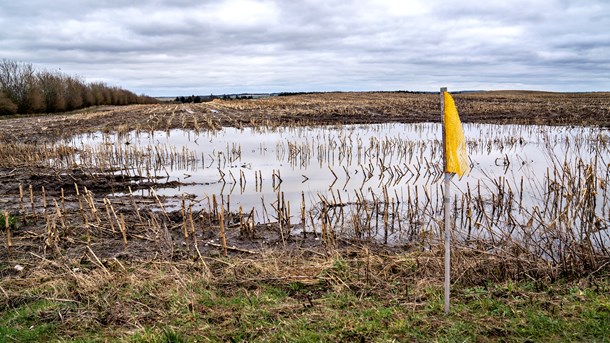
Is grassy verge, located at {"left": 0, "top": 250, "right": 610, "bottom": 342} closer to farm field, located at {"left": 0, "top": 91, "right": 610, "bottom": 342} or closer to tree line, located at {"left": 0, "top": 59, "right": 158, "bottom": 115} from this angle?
farm field, located at {"left": 0, "top": 91, "right": 610, "bottom": 342}

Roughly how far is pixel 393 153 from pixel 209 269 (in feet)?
47.9

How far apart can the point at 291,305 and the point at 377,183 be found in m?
10.3

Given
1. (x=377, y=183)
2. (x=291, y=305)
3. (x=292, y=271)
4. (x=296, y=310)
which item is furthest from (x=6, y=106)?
(x=296, y=310)

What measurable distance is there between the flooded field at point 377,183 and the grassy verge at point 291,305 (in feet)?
6.45

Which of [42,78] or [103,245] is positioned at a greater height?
[42,78]

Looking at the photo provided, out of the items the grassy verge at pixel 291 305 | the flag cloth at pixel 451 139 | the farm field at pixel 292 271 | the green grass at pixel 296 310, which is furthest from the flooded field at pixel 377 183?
the flag cloth at pixel 451 139

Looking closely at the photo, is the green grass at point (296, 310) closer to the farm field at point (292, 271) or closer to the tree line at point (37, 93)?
the farm field at point (292, 271)

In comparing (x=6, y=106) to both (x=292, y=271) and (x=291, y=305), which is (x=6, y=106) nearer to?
(x=292, y=271)

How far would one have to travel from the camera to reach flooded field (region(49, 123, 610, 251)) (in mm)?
10203

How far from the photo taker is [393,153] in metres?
21.0

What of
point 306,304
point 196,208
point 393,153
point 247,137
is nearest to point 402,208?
point 196,208

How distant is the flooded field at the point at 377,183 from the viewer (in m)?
10.2

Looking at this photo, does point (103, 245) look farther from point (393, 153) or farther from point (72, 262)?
point (393, 153)

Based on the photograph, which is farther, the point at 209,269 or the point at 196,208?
the point at 196,208
